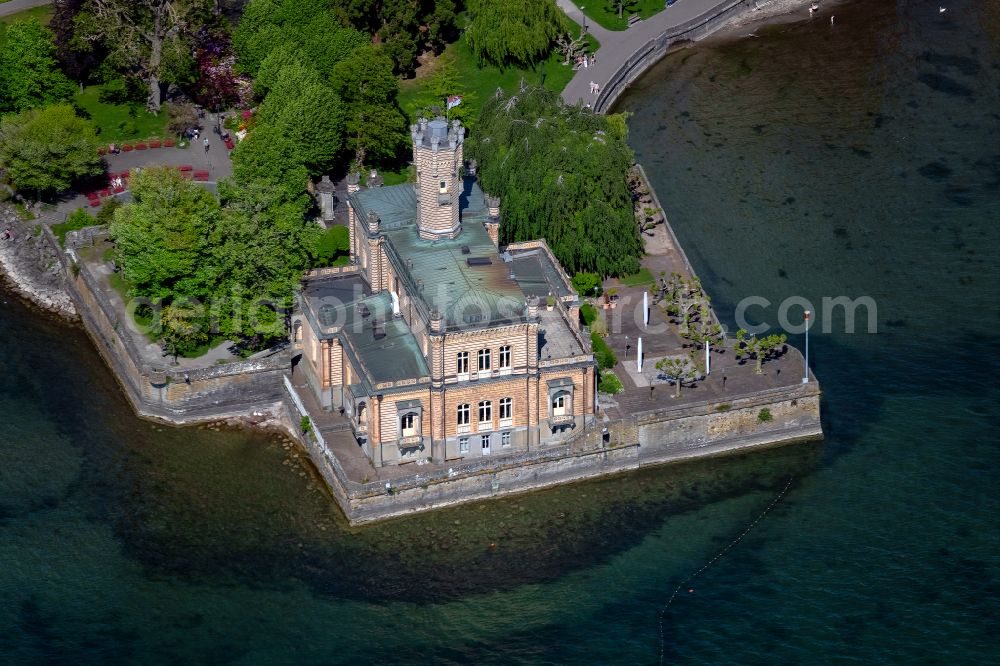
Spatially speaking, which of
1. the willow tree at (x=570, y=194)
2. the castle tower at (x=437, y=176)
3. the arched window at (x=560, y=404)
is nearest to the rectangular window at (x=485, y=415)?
the arched window at (x=560, y=404)

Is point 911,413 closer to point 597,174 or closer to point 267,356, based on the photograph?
point 597,174

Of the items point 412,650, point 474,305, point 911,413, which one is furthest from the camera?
point 911,413

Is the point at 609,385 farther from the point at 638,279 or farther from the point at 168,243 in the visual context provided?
the point at 168,243

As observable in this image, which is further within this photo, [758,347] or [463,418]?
[758,347]

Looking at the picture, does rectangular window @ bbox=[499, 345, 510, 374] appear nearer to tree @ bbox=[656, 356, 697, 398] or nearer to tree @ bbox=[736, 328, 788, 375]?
tree @ bbox=[656, 356, 697, 398]

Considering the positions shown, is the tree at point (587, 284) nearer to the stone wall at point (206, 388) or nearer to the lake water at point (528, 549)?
the lake water at point (528, 549)

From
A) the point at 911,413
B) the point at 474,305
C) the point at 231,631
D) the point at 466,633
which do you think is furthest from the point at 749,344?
the point at 231,631

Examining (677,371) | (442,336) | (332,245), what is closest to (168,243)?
(332,245)
